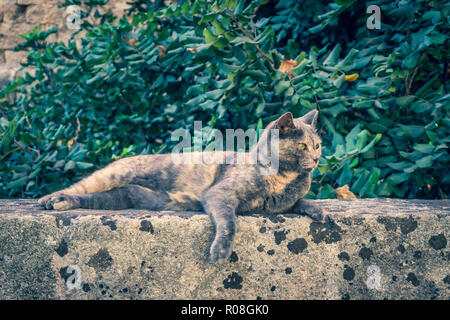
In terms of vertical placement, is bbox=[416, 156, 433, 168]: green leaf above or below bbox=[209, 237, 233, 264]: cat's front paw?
above

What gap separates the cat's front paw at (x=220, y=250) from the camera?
4.58ft

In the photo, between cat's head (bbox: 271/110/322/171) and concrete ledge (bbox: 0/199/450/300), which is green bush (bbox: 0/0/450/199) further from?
concrete ledge (bbox: 0/199/450/300)

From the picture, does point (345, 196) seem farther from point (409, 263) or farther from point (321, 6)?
point (321, 6)

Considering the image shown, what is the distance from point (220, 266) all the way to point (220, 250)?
0.10 meters

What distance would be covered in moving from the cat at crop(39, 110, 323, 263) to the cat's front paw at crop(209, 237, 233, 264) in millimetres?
83

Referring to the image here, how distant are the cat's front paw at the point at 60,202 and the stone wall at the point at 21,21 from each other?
294cm

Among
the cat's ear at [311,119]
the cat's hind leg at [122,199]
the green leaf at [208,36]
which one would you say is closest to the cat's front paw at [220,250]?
the cat's hind leg at [122,199]

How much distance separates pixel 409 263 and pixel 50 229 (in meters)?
1.28

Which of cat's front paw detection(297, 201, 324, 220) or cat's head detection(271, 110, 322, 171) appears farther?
cat's head detection(271, 110, 322, 171)

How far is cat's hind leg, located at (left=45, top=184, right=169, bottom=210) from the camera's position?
1785mm

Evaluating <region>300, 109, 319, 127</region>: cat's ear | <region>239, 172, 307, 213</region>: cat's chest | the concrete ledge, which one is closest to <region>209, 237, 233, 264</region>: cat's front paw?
the concrete ledge

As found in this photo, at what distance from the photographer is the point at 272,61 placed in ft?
7.95

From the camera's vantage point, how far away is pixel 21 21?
4.32 metres

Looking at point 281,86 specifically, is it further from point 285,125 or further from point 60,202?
point 60,202
